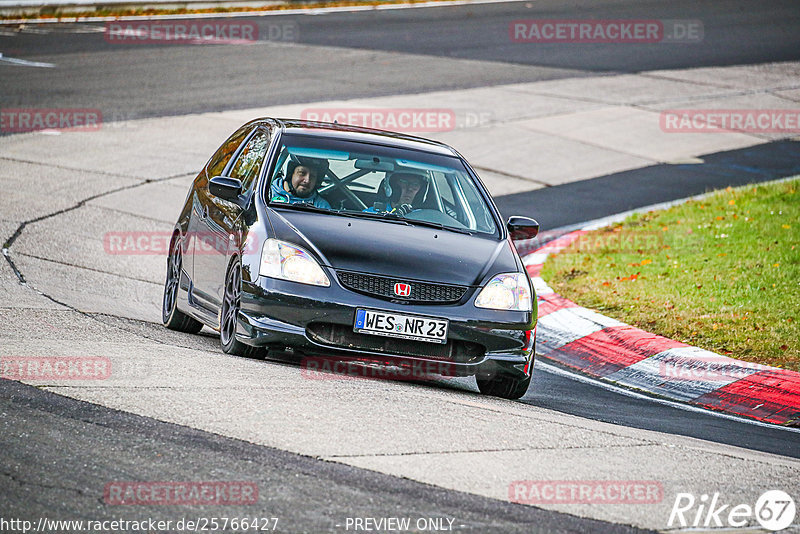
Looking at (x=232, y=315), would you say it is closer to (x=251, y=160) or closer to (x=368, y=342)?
(x=368, y=342)

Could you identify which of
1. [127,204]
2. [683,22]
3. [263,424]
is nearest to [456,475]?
[263,424]

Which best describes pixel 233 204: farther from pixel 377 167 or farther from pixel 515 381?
pixel 515 381

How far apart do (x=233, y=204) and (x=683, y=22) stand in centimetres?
2585

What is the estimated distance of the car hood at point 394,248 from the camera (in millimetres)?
7590

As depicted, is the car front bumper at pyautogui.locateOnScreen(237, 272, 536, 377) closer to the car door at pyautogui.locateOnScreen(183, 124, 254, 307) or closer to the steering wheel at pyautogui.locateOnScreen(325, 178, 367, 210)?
the steering wheel at pyautogui.locateOnScreen(325, 178, 367, 210)

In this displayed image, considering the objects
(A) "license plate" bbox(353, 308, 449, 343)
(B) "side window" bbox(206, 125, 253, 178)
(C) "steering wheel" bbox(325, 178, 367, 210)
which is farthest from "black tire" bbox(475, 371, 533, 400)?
(B) "side window" bbox(206, 125, 253, 178)

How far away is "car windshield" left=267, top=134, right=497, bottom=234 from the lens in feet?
27.5

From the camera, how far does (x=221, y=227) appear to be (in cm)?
863

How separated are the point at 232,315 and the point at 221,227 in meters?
0.91

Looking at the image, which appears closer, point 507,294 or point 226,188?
point 507,294

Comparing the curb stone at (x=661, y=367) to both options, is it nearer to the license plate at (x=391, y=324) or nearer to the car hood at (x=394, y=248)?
the car hood at (x=394, y=248)

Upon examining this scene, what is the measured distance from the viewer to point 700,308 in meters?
10.6

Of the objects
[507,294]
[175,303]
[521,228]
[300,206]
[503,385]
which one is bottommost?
[503,385]

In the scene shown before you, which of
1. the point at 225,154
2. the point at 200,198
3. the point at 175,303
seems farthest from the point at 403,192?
the point at 175,303
